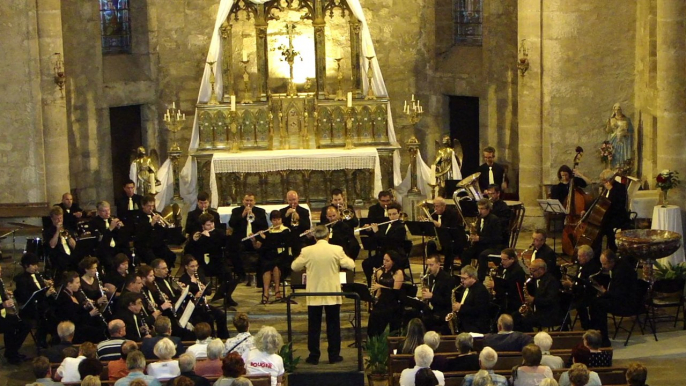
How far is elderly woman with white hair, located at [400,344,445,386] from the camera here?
42.2 feet

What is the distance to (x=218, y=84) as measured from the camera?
23062mm

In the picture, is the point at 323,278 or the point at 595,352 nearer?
the point at 595,352

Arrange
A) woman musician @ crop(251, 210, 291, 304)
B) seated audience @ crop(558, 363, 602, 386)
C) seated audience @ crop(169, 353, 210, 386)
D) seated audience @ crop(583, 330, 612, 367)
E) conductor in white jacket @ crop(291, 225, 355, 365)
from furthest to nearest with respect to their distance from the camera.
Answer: woman musician @ crop(251, 210, 291, 304) < conductor in white jacket @ crop(291, 225, 355, 365) < seated audience @ crop(583, 330, 612, 367) < seated audience @ crop(169, 353, 210, 386) < seated audience @ crop(558, 363, 602, 386)

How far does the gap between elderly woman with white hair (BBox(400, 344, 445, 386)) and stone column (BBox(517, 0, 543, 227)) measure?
964 cm

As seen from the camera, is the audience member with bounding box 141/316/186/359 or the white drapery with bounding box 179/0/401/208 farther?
the white drapery with bounding box 179/0/401/208

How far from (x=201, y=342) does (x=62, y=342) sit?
147 centimetres

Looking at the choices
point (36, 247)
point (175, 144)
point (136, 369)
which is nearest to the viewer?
point (136, 369)

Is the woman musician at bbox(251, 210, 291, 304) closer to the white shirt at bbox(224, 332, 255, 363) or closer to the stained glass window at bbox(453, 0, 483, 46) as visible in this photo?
the white shirt at bbox(224, 332, 255, 363)

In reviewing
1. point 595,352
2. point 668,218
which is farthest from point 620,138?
point 595,352

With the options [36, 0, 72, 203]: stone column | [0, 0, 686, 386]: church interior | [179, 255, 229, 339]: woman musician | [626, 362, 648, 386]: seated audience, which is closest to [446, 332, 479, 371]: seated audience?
[626, 362, 648, 386]: seated audience

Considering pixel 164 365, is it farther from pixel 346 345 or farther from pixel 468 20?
pixel 468 20

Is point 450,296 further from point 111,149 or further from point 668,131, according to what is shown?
point 111,149

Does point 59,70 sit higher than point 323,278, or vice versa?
point 59,70

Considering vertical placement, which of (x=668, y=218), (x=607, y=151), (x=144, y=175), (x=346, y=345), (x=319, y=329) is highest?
(x=607, y=151)
